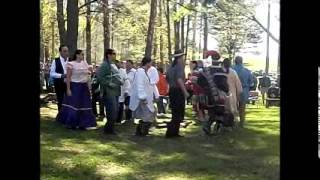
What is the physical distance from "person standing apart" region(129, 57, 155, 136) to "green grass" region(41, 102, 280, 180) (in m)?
0.28

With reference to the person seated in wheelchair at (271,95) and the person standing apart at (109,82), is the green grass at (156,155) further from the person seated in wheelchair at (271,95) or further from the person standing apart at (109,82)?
the person seated in wheelchair at (271,95)

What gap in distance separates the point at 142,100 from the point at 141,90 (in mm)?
175

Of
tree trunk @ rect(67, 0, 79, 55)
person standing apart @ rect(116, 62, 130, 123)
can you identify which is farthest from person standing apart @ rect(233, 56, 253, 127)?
tree trunk @ rect(67, 0, 79, 55)

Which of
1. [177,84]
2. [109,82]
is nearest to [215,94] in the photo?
[177,84]

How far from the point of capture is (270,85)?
21.0m

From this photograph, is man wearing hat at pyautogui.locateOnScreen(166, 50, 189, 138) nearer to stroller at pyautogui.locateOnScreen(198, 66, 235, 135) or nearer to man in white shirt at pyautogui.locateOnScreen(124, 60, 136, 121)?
stroller at pyautogui.locateOnScreen(198, 66, 235, 135)

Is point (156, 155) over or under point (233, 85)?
under

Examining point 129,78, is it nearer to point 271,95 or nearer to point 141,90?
point 141,90

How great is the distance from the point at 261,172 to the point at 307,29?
418 centimetres

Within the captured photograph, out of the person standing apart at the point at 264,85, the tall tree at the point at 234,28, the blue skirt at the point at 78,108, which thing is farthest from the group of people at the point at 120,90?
the tall tree at the point at 234,28

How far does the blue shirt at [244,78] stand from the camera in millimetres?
10414

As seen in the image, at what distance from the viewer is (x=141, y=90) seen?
9.41m
